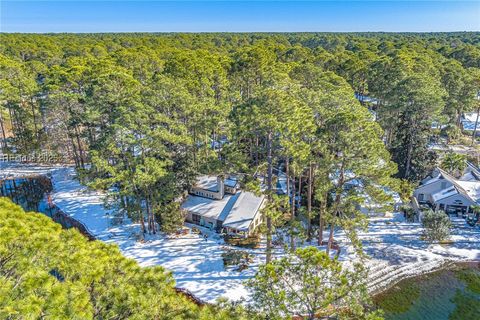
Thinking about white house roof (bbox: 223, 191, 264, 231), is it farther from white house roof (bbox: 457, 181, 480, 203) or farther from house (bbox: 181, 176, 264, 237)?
white house roof (bbox: 457, 181, 480, 203)

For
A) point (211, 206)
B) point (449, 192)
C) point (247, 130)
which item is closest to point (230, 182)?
point (211, 206)

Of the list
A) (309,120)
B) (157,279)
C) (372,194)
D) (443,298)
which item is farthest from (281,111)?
(443,298)

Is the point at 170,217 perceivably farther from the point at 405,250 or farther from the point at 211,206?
the point at 405,250

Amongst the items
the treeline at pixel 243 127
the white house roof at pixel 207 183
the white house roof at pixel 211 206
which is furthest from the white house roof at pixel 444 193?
the white house roof at pixel 207 183

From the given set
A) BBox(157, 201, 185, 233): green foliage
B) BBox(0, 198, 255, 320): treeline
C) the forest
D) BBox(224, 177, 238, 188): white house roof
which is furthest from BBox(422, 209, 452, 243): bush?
BBox(0, 198, 255, 320): treeline

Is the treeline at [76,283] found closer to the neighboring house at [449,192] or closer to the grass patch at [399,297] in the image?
the grass patch at [399,297]

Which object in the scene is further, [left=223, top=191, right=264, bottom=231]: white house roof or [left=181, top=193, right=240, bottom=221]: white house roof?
[left=181, top=193, right=240, bottom=221]: white house roof

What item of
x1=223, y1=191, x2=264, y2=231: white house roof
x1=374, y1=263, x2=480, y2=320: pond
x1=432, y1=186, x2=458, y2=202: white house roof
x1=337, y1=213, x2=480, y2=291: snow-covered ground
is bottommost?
x1=374, y1=263, x2=480, y2=320: pond
